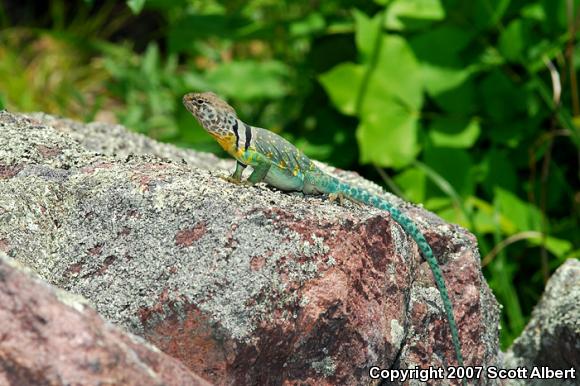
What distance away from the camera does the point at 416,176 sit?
5.23 m

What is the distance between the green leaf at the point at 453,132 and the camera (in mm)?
5289

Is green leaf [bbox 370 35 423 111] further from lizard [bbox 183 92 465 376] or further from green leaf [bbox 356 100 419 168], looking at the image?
lizard [bbox 183 92 465 376]

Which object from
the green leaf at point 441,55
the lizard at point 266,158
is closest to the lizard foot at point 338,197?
the lizard at point 266,158

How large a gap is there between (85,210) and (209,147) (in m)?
2.17

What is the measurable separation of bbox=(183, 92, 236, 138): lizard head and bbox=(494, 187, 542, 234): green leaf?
7.49 ft

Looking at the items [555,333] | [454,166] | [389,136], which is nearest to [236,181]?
[555,333]

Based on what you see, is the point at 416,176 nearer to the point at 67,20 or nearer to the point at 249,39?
the point at 249,39

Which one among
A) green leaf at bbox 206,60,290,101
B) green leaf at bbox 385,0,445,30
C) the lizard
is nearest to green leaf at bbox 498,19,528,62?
green leaf at bbox 385,0,445,30

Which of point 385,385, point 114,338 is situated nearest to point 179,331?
point 114,338

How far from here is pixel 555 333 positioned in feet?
12.9

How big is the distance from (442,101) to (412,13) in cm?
54

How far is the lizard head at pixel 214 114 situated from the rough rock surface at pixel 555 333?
1.65 m

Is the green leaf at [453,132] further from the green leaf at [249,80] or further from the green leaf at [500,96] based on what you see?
the green leaf at [249,80]

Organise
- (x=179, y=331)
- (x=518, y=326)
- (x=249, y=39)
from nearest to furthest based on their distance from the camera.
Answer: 1. (x=179, y=331)
2. (x=518, y=326)
3. (x=249, y=39)
